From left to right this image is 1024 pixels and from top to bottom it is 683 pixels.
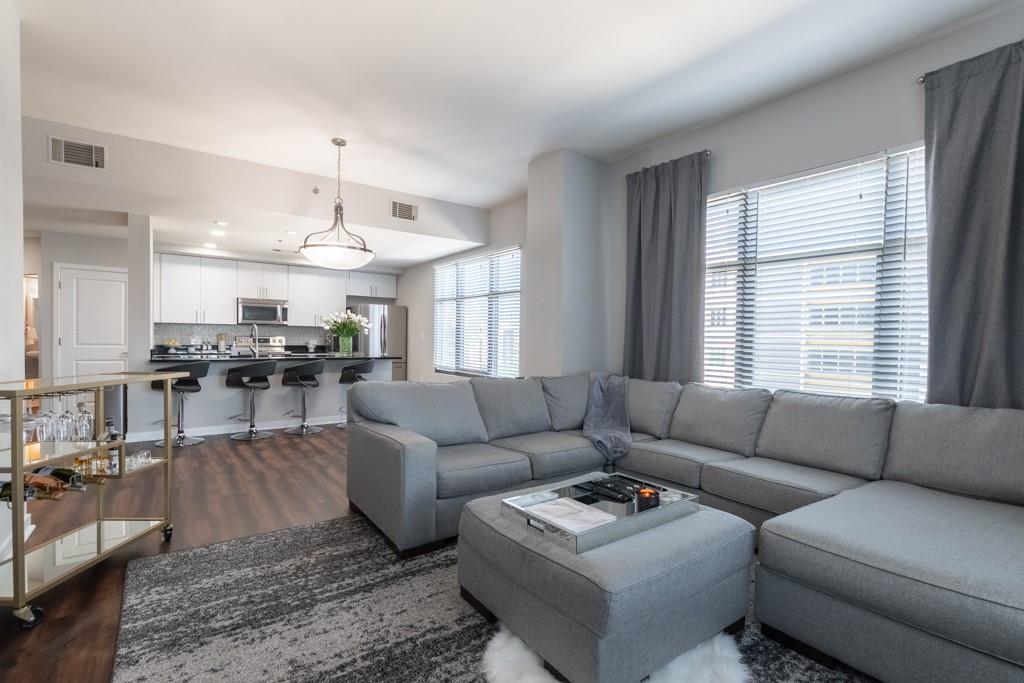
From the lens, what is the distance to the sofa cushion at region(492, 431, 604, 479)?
3.04 m

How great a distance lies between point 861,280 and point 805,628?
2.09 m

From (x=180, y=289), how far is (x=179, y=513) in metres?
4.51

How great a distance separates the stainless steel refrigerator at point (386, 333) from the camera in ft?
25.5

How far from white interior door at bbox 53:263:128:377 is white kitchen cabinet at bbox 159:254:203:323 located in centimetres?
45

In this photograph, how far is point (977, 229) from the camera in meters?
2.40

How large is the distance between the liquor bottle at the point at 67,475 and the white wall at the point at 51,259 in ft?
13.6

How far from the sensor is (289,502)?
3.39 metres

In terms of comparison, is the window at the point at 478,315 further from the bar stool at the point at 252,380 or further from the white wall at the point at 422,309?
the bar stool at the point at 252,380

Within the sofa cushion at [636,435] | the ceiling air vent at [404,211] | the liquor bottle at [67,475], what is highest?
the ceiling air vent at [404,211]

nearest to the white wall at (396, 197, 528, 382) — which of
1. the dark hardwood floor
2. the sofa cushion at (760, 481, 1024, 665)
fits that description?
the dark hardwood floor

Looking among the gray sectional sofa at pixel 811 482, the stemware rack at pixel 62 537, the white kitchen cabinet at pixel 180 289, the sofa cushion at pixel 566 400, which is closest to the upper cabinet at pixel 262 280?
the white kitchen cabinet at pixel 180 289

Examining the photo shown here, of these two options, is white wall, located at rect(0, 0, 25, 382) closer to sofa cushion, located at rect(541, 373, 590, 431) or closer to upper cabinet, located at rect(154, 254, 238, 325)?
sofa cushion, located at rect(541, 373, 590, 431)

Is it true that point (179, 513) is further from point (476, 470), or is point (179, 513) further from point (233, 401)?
point (233, 401)

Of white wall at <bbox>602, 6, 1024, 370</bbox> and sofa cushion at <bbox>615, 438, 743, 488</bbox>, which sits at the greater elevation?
white wall at <bbox>602, 6, 1024, 370</bbox>
